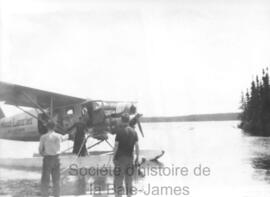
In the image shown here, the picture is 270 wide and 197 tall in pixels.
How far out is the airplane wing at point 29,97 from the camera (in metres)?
11.5

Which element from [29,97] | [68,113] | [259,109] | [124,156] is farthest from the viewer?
[259,109]

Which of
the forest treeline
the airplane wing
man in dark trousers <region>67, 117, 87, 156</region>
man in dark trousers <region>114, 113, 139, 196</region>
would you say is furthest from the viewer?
the forest treeline

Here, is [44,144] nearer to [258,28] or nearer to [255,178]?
[255,178]

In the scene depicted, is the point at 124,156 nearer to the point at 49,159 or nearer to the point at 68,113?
the point at 49,159

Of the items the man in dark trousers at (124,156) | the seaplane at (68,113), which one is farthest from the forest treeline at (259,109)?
the man in dark trousers at (124,156)

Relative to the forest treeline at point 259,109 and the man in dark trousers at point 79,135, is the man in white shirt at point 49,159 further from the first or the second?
the forest treeline at point 259,109

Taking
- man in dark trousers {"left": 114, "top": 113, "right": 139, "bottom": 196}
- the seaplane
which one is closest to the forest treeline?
the seaplane

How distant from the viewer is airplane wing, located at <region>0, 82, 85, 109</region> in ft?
37.8

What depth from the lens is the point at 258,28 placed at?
11312 millimetres

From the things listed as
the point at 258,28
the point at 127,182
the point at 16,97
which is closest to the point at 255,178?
the point at 258,28

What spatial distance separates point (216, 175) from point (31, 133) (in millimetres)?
6764

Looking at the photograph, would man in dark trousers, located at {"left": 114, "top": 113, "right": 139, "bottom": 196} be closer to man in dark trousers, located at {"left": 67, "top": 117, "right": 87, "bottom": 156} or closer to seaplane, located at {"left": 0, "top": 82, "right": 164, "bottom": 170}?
seaplane, located at {"left": 0, "top": 82, "right": 164, "bottom": 170}

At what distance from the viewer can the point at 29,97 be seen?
11.6 meters

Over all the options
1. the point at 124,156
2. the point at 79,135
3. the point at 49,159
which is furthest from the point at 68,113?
the point at 124,156
